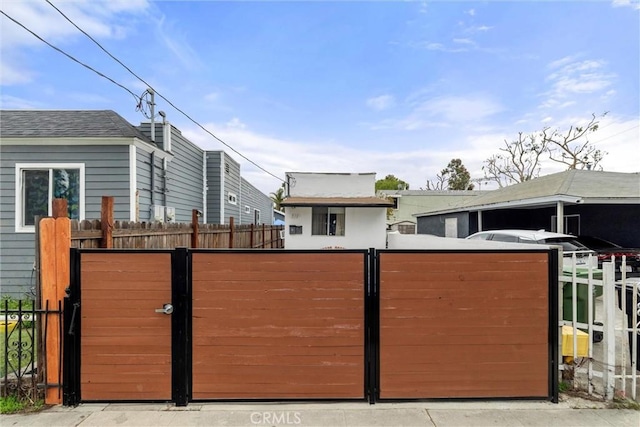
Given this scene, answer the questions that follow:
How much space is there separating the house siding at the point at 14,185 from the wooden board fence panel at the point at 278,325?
16.3ft

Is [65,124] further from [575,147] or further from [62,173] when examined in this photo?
[575,147]

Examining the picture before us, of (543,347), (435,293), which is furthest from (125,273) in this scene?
(543,347)

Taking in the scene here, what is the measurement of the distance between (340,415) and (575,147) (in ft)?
106

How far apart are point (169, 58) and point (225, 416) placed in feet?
28.3

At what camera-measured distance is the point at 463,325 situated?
2871mm

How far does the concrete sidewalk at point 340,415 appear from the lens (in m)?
2.51

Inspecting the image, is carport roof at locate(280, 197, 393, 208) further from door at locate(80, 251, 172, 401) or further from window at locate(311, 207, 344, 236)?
door at locate(80, 251, 172, 401)

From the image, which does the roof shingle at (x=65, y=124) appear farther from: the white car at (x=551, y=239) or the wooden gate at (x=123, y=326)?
the white car at (x=551, y=239)

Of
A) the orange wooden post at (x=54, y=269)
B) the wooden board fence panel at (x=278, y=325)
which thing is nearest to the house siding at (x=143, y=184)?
the orange wooden post at (x=54, y=269)

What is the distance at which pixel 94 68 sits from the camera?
20.3 ft

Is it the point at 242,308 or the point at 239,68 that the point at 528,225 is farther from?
the point at 242,308

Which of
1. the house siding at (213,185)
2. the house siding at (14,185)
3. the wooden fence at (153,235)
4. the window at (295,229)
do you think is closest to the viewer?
the wooden fence at (153,235)

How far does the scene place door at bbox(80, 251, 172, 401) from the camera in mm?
2793

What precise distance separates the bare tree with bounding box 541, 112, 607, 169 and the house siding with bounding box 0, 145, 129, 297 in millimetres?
31412
